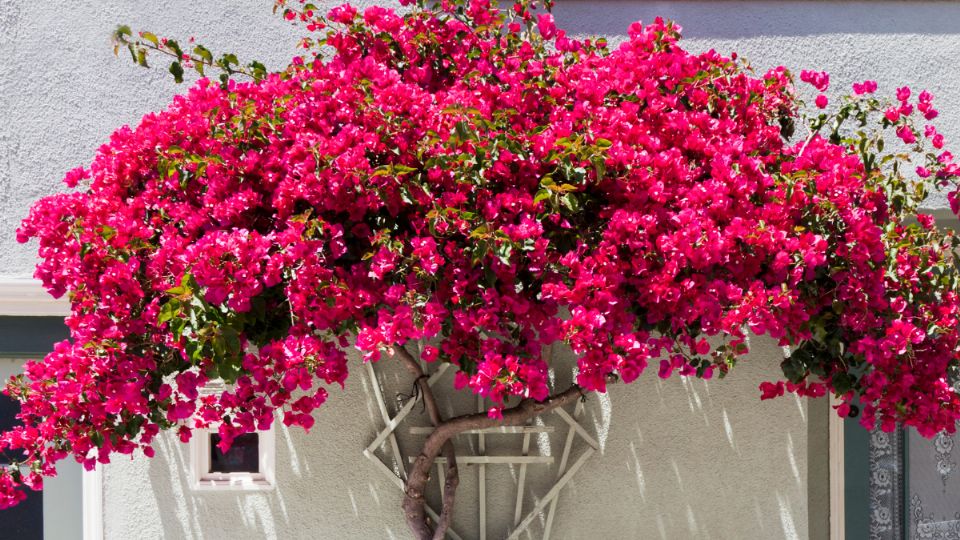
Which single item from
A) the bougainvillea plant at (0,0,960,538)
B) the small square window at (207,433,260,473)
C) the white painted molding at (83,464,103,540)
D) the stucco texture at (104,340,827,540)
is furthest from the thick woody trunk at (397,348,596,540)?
the white painted molding at (83,464,103,540)

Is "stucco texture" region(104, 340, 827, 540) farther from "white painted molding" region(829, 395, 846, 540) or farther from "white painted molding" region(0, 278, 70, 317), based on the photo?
"white painted molding" region(0, 278, 70, 317)

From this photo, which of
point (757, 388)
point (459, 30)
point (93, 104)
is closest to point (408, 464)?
point (757, 388)

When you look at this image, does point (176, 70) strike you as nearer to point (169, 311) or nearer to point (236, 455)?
point (169, 311)

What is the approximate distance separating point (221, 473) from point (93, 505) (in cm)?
76

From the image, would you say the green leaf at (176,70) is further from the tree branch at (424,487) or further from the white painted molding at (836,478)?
the white painted molding at (836,478)

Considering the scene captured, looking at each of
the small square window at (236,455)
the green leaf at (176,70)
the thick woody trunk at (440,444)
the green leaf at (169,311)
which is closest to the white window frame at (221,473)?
the small square window at (236,455)

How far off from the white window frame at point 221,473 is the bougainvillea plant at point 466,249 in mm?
933

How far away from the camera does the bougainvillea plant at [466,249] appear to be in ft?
11.4

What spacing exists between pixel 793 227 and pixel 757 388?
154 cm

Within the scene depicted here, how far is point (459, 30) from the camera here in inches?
168

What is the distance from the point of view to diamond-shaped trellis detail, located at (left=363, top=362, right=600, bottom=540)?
4738 mm

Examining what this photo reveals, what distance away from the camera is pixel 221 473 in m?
4.95

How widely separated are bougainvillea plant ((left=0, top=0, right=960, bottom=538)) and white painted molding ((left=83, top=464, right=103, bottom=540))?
1.14m

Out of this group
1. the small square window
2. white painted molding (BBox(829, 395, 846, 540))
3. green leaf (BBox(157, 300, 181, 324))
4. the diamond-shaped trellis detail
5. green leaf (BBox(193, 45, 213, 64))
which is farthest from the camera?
white painted molding (BBox(829, 395, 846, 540))
